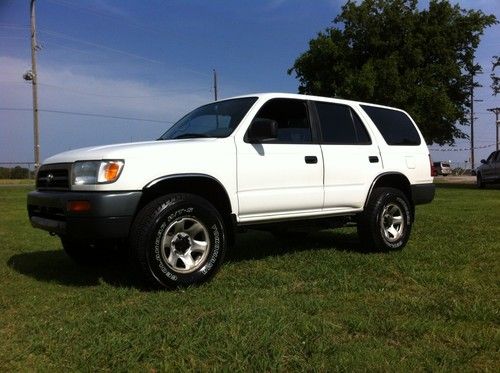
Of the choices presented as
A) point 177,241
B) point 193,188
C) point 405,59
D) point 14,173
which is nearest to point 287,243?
point 193,188

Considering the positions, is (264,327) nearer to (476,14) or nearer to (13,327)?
(13,327)

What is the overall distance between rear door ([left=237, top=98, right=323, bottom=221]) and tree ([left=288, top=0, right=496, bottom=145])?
69.2 ft

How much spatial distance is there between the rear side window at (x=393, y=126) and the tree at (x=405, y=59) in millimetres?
19342

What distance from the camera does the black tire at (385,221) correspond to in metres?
6.86

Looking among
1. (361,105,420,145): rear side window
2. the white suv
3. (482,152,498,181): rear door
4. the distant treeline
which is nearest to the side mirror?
the white suv

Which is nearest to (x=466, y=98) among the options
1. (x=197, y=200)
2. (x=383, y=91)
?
(x=383, y=91)

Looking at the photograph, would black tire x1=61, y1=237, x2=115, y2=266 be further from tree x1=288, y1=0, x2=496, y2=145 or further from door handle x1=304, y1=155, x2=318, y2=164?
tree x1=288, y1=0, x2=496, y2=145

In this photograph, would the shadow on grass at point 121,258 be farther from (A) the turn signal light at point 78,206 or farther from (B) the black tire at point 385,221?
(A) the turn signal light at point 78,206

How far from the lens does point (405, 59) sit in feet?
Result: 93.2

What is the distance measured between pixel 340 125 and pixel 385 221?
137 centimetres

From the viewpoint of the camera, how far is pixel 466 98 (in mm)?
30703

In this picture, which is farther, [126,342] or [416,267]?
[416,267]

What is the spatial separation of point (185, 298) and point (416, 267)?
102 inches

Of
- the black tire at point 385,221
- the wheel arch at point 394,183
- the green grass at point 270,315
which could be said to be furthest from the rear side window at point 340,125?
the green grass at point 270,315
